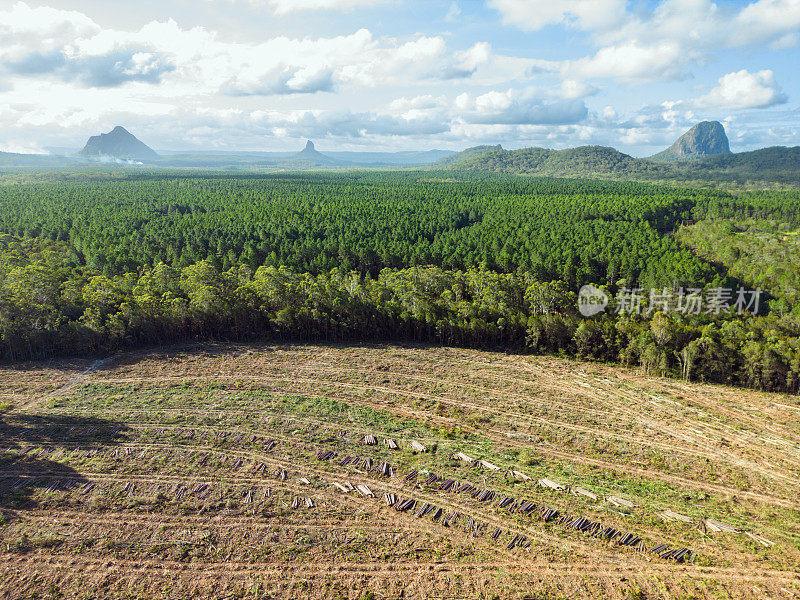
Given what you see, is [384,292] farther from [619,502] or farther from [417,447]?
[619,502]

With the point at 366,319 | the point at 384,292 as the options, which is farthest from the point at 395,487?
the point at 384,292

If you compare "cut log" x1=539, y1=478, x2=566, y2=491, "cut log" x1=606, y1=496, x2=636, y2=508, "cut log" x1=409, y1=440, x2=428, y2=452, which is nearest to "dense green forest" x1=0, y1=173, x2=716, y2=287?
"cut log" x1=409, y1=440, x2=428, y2=452

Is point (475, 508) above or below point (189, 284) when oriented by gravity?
below

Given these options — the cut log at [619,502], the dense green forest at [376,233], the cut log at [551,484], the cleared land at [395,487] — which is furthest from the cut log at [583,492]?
the dense green forest at [376,233]

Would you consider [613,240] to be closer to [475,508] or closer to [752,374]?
[752,374]

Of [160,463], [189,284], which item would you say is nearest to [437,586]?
[160,463]

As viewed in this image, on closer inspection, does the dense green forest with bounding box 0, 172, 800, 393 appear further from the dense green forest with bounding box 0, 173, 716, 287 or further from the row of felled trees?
the dense green forest with bounding box 0, 173, 716, 287

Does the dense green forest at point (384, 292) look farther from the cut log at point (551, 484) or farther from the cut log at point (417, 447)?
the cut log at point (551, 484)
